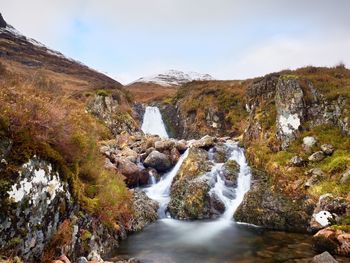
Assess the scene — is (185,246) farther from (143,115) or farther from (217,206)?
(143,115)

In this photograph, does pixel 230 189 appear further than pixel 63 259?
Yes

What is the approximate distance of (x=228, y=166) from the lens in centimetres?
2605

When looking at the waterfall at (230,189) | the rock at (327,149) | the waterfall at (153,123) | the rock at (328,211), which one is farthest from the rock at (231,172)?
the waterfall at (153,123)

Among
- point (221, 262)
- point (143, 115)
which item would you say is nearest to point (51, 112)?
point (221, 262)

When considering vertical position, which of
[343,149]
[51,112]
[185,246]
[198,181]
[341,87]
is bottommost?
[185,246]

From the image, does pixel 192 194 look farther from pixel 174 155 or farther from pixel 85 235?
pixel 85 235

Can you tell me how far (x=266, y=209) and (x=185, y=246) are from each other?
6471 millimetres

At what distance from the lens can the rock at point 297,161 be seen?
2250 centimetres

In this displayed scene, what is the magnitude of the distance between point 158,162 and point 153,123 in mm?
25234

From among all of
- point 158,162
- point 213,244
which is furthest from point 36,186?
point 158,162

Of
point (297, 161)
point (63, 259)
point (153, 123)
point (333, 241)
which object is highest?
point (153, 123)

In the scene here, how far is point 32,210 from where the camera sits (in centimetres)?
957

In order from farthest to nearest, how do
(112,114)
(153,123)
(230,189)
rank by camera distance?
(153,123), (112,114), (230,189)

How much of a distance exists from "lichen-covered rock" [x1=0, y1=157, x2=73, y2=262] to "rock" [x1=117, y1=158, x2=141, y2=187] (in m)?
14.7
